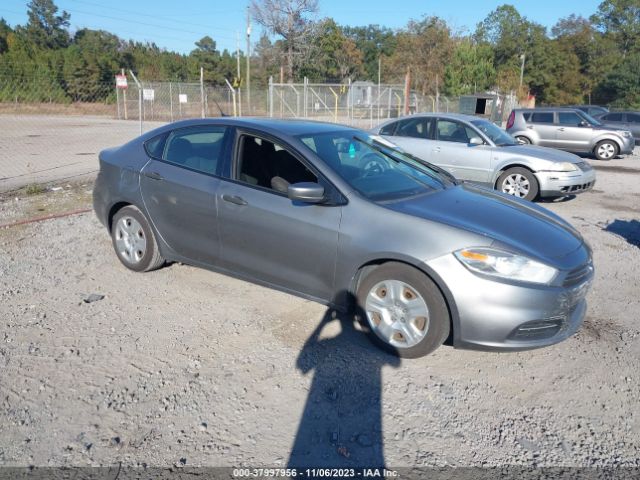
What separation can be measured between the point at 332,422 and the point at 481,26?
92.0 metres

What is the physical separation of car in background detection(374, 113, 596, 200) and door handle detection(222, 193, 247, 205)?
5080 mm

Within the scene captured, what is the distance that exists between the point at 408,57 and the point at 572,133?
4544cm

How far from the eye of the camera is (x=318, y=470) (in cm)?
286

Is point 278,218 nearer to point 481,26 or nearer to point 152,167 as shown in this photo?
point 152,167

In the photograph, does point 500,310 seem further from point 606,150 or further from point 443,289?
point 606,150

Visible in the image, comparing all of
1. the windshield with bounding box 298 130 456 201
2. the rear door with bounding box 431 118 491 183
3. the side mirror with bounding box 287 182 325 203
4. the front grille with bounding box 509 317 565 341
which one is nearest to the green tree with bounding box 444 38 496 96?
the rear door with bounding box 431 118 491 183

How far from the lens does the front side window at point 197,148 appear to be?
16.0ft

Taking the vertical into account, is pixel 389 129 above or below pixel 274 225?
above

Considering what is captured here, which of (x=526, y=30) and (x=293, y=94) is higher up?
(x=526, y=30)

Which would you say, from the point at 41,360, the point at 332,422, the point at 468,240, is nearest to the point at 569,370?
the point at 468,240

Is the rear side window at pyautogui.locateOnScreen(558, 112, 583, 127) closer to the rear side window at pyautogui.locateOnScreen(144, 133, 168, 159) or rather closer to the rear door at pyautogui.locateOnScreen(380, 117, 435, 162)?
the rear door at pyautogui.locateOnScreen(380, 117, 435, 162)

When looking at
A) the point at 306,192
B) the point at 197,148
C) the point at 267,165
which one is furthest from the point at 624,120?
the point at 306,192

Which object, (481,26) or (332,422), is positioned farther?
(481,26)

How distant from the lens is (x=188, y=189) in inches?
193
